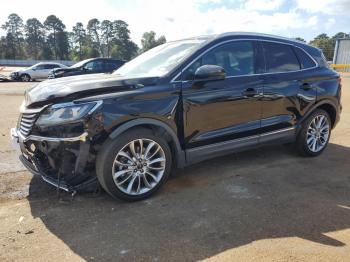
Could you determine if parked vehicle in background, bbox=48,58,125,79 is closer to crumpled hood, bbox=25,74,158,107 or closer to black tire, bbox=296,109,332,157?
black tire, bbox=296,109,332,157

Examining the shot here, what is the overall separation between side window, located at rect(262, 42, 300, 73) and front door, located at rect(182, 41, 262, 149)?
10.7 inches

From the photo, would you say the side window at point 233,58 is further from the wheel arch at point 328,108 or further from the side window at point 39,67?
the side window at point 39,67

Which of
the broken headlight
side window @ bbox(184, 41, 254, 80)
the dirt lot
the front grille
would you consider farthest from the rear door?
the front grille

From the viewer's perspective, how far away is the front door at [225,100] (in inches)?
164

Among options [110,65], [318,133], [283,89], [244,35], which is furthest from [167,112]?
[110,65]

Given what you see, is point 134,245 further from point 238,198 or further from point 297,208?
point 297,208

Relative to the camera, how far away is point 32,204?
384 cm

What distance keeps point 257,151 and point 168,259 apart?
139 inches

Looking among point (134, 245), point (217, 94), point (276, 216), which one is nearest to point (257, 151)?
point (217, 94)

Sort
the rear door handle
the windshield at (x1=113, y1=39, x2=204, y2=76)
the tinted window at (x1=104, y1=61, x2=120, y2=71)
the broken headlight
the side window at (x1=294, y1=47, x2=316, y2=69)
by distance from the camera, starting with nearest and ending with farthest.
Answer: the broken headlight
the windshield at (x1=113, y1=39, x2=204, y2=76)
the rear door handle
the side window at (x1=294, y1=47, x2=316, y2=69)
the tinted window at (x1=104, y1=61, x2=120, y2=71)

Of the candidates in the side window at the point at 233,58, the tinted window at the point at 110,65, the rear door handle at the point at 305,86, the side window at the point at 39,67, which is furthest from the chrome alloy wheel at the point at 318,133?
the side window at the point at 39,67

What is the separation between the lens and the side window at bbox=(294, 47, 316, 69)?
5.36 m

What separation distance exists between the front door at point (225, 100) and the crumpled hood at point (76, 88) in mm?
567

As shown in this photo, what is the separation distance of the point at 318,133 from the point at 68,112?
405cm
